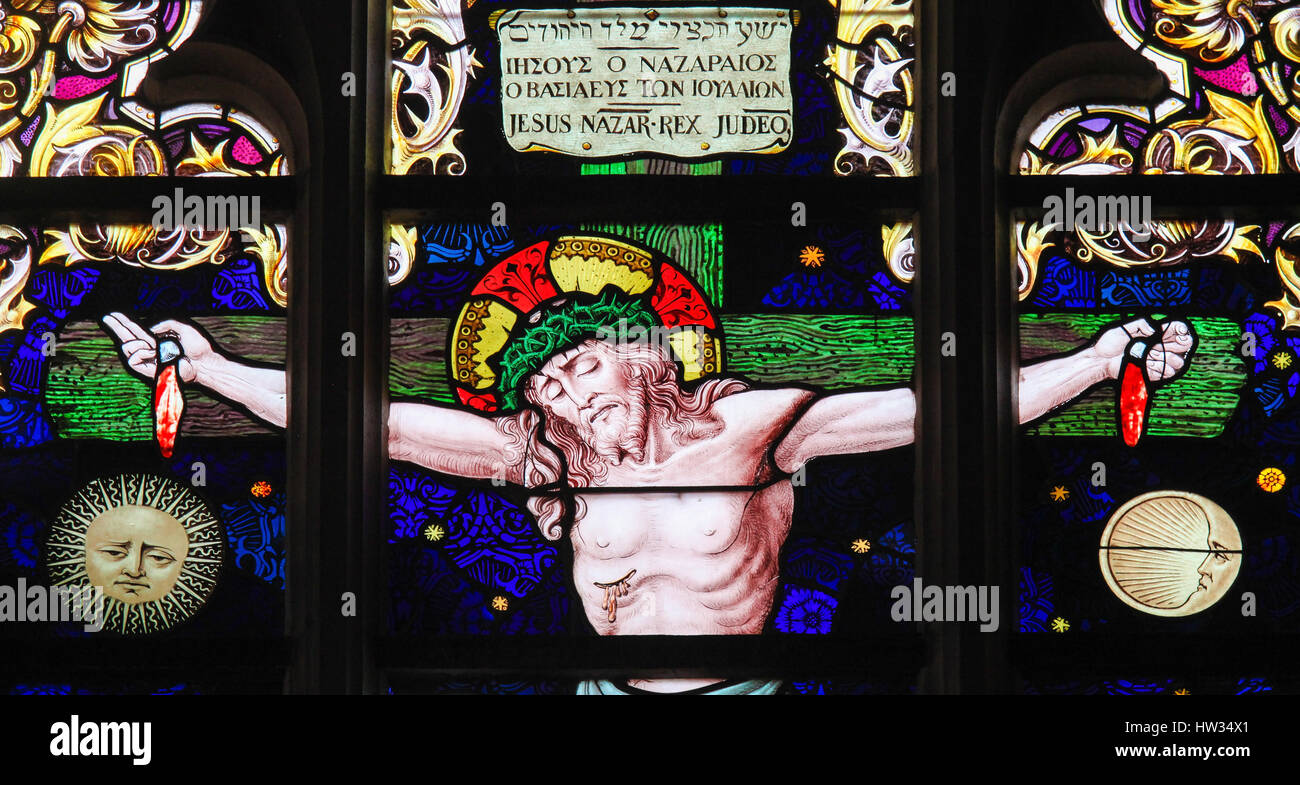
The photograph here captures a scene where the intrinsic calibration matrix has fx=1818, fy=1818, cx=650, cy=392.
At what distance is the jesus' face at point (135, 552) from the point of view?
4.02 meters

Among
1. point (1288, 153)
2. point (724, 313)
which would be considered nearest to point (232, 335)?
point (724, 313)

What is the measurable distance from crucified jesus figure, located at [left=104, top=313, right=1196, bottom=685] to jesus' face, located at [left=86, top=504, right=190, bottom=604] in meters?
0.32

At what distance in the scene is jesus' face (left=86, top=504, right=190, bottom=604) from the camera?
13.2ft

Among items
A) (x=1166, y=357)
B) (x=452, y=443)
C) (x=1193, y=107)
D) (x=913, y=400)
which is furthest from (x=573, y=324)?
(x=1193, y=107)

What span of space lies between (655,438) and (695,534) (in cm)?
24

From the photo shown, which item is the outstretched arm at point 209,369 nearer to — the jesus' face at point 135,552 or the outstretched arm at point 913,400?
the jesus' face at point 135,552

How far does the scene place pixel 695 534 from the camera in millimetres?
4094

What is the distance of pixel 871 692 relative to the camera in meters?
4.03

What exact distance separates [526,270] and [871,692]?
124 cm

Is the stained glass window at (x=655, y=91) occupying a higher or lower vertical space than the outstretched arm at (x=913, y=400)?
higher

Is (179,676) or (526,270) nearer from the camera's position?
(179,676)

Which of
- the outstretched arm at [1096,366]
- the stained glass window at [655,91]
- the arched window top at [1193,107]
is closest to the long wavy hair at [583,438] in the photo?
the stained glass window at [655,91]

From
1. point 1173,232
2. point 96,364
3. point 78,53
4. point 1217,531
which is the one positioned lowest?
point 1217,531

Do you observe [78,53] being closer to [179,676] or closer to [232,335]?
[232,335]
